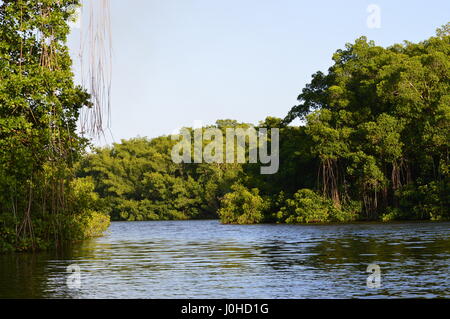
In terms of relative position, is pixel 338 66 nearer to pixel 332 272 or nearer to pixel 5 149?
pixel 5 149

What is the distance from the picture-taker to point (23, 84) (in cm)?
2573

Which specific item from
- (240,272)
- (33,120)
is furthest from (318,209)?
(240,272)

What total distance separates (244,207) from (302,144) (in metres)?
8.39

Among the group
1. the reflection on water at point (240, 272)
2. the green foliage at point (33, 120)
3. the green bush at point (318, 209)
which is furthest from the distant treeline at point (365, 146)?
the reflection on water at point (240, 272)

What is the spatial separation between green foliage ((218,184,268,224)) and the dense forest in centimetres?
12

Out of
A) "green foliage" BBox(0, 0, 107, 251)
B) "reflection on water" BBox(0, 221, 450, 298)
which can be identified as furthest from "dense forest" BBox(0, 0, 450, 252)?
"reflection on water" BBox(0, 221, 450, 298)

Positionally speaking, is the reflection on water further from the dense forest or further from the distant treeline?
the distant treeline

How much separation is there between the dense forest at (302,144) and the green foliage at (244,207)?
0.12m

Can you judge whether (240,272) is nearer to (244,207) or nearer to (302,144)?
(302,144)

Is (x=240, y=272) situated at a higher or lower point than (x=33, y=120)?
lower

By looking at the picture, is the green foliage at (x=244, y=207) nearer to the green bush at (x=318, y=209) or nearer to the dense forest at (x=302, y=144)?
the dense forest at (x=302, y=144)

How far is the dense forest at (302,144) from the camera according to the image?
26.8 meters

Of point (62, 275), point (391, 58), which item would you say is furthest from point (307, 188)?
point (62, 275)

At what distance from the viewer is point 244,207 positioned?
6750 centimetres
